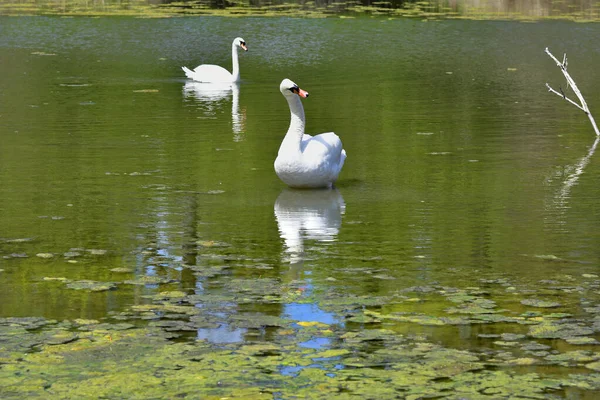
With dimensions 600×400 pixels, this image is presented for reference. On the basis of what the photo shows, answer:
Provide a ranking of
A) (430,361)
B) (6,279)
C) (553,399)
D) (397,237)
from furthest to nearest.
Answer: (397,237) → (6,279) → (430,361) → (553,399)

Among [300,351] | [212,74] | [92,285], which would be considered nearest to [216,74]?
[212,74]

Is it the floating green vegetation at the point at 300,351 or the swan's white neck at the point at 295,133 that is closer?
the floating green vegetation at the point at 300,351

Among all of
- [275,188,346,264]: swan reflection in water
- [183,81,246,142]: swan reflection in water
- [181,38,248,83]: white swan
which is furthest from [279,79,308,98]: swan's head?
[181,38,248,83]: white swan

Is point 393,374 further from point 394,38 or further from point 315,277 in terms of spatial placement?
point 394,38

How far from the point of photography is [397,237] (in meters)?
11.2

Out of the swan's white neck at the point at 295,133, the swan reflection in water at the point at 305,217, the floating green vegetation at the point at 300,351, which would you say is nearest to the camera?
the floating green vegetation at the point at 300,351

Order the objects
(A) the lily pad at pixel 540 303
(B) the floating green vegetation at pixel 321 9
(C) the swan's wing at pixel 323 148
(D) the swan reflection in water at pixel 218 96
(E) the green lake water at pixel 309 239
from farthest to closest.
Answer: (B) the floating green vegetation at pixel 321 9, (D) the swan reflection in water at pixel 218 96, (C) the swan's wing at pixel 323 148, (A) the lily pad at pixel 540 303, (E) the green lake water at pixel 309 239

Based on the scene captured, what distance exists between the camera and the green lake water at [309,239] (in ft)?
24.9

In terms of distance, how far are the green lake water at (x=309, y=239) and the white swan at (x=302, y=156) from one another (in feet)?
0.71

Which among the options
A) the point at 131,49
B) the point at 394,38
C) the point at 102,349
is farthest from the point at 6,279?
the point at 394,38

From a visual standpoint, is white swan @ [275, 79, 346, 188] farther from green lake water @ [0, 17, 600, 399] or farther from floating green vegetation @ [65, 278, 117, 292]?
floating green vegetation @ [65, 278, 117, 292]

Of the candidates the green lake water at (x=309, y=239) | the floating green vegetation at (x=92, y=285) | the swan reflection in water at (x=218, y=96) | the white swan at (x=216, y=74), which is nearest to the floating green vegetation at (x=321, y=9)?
the white swan at (x=216, y=74)

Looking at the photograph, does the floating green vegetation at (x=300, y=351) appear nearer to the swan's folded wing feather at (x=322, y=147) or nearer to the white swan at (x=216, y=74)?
the swan's folded wing feather at (x=322, y=147)

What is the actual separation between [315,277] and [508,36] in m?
28.9
